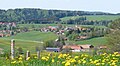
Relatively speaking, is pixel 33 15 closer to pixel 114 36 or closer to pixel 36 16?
pixel 36 16

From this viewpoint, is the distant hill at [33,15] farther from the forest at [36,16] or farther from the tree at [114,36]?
the tree at [114,36]

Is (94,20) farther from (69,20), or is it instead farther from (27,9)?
(27,9)

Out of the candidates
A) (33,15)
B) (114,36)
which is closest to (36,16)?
(33,15)

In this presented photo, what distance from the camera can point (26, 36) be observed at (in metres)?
106

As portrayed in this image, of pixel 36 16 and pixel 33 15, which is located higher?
pixel 33 15

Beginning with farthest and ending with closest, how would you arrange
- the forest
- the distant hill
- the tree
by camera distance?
1. the distant hill
2. the forest
3. the tree

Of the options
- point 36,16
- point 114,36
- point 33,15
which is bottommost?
point 36,16

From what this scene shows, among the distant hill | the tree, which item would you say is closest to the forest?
the distant hill

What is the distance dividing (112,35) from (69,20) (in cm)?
10311

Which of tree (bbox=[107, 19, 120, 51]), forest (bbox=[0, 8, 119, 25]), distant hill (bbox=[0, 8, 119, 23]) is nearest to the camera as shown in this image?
tree (bbox=[107, 19, 120, 51])

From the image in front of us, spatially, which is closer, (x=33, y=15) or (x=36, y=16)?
(x=33, y=15)

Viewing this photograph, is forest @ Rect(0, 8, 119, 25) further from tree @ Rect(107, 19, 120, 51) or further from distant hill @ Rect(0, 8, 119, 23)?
tree @ Rect(107, 19, 120, 51)

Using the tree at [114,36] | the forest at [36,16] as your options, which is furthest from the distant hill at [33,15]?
the tree at [114,36]

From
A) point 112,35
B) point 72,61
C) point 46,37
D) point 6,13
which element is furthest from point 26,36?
point 72,61
